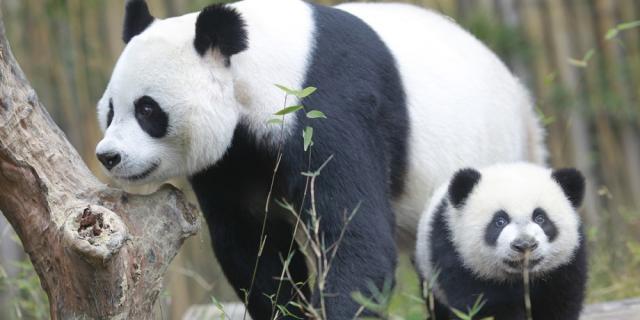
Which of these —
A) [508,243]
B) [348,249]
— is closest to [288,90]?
[348,249]

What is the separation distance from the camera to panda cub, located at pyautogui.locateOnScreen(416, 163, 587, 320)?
14.1 ft

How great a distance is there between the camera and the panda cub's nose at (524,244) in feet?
13.4

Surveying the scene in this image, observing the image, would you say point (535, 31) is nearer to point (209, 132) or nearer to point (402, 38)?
point (402, 38)

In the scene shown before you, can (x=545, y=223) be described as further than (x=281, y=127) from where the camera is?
Yes

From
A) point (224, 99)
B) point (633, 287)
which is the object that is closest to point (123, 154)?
point (224, 99)

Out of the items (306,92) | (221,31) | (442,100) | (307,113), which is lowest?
(442,100)

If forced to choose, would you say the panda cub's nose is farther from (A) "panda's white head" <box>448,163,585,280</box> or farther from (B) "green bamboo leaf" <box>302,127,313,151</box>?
(B) "green bamboo leaf" <box>302,127,313,151</box>

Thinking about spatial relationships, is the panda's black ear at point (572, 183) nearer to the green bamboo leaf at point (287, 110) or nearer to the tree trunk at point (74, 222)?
the green bamboo leaf at point (287, 110)

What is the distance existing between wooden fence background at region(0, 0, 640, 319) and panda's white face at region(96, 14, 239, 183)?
11.2 feet

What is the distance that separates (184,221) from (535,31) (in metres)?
4.96

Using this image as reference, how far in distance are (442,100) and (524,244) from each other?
110 centimetres

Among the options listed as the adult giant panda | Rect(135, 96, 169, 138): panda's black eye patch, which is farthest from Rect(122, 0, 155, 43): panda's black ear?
Rect(135, 96, 169, 138): panda's black eye patch

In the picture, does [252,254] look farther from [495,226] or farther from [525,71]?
[525,71]

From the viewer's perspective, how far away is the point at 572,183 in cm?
450
